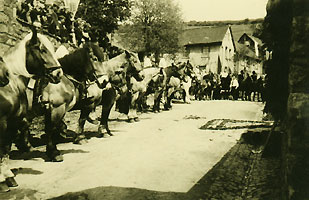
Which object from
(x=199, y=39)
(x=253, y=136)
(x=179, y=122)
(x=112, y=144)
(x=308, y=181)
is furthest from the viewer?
(x=199, y=39)

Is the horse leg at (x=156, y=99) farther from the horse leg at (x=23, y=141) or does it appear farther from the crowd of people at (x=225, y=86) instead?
the crowd of people at (x=225, y=86)

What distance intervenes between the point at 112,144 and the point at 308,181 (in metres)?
7.45

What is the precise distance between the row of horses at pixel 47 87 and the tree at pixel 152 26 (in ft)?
126

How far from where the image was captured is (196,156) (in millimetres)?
9023

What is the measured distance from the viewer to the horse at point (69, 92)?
8.24 m

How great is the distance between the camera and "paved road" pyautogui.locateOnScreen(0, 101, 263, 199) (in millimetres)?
6500

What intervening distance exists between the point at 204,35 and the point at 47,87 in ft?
216

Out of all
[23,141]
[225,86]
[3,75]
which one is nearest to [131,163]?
[23,141]

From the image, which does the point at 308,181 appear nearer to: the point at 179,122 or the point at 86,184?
the point at 86,184

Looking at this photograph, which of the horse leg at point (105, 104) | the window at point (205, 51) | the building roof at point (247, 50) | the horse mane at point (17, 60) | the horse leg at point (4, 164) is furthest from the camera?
the building roof at point (247, 50)

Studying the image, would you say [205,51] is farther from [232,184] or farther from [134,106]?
[232,184]

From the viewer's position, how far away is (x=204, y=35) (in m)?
72.2

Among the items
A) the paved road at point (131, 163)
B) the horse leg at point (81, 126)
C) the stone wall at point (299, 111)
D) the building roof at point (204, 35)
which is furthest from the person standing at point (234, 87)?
the building roof at point (204, 35)

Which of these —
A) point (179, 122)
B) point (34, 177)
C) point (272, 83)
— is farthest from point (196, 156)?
point (179, 122)
